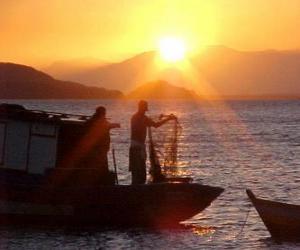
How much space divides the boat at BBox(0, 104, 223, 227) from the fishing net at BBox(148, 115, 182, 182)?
0.73 m

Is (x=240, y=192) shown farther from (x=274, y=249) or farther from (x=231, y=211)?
(x=274, y=249)

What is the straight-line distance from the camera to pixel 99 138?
25.9 m

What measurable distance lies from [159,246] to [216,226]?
14.1 feet

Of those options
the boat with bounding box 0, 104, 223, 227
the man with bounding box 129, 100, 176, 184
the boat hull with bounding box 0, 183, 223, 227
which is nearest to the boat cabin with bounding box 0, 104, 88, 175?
the boat with bounding box 0, 104, 223, 227

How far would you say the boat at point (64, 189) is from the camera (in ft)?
80.5

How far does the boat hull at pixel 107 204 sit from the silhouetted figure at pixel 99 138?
47.3 inches

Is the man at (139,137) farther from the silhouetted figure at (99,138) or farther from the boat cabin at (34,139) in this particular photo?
the boat cabin at (34,139)

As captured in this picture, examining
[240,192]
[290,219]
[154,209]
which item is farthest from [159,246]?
[240,192]

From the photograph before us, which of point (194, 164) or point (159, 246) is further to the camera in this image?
point (194, 164)

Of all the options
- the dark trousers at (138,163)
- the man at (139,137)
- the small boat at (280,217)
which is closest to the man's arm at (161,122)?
the man at (139,137)

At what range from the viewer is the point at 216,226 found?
1059 inches

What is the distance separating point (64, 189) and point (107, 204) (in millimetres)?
1245

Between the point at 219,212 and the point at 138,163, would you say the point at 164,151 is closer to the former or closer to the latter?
the point at 138,163

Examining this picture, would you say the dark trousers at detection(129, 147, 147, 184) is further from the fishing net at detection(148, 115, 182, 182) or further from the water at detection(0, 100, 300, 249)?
the water at detection(0, 100, 300, 249)
